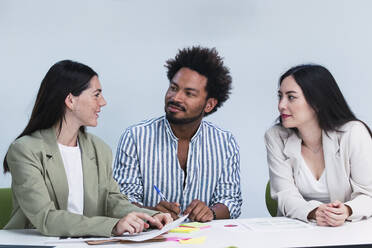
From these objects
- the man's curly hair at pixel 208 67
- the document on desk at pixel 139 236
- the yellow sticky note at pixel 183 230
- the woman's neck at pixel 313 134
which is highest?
the man's curly hair at pixel 208 67

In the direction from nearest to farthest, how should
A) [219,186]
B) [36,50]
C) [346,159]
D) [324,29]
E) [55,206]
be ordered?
[55,206] < [346,159] < [219,186] < [36,50] < [324,29]

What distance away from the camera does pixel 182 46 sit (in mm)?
4199

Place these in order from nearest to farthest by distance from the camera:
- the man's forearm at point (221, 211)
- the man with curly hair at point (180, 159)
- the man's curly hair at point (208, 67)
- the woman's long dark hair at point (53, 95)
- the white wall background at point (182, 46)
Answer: the woman's long dark hair at point (53, 95)
the man's forearm at point (221, 211)
the man with curly hair at point (180, 159)
the man's curly hair at point (208, 67)
the white wall background at point (182, 46)

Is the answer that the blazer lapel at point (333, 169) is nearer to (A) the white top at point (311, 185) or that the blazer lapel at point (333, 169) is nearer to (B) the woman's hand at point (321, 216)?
(A) the white top at point (311, 185)

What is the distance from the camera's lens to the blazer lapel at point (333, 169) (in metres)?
2.74

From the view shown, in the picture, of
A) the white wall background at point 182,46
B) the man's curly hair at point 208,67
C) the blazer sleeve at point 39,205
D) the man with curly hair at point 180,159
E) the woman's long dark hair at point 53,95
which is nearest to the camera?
the blazer sleeve at point 39,205

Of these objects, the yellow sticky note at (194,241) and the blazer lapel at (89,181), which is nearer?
the yellow sticky note at (194,241)

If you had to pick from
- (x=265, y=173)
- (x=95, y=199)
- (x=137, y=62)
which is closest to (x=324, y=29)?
(x=265, y=173)

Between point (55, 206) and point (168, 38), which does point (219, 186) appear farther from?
point (168, 38)

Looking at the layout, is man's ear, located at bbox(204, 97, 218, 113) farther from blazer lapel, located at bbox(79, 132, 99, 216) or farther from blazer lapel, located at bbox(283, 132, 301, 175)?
blazer lapel, located at bbox(79, 132, 99, 216)

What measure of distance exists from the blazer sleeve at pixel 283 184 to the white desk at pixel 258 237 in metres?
0.20

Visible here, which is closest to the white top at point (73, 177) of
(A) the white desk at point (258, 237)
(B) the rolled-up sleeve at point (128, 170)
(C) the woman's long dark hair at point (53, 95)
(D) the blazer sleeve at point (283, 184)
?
(C) the woman's long dark hair at point (53, 95)

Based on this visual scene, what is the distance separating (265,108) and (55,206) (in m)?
2.48

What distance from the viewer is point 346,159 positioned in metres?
2.73
